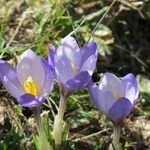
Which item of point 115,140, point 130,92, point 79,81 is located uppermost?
point 79,81

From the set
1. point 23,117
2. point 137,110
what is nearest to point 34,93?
point 23,117

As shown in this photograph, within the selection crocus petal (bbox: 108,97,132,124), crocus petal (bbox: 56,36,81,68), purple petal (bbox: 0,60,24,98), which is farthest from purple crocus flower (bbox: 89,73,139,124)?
purple petal (bbox: 0,60,24,98)

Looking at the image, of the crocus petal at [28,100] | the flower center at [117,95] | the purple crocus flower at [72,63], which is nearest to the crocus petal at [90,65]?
the purple crocus flower at [72,63]

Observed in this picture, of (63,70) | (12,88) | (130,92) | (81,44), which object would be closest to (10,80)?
(12,88)

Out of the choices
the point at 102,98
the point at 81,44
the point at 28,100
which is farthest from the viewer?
the point at 81,44

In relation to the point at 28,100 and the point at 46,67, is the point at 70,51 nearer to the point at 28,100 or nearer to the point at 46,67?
the point at 46,67

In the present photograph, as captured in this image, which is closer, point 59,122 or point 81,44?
point 59,122
